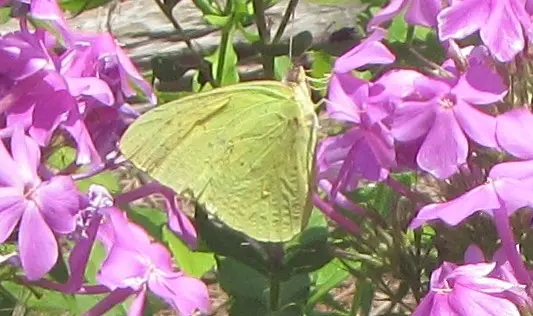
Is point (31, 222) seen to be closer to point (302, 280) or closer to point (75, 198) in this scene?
point (75, 198)

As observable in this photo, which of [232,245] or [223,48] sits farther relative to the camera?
[223,48]

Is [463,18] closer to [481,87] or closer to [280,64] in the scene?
[481,87]

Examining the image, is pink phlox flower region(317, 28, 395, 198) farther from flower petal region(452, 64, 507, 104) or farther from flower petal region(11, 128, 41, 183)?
flower petal region(11, 128, 41, 183)

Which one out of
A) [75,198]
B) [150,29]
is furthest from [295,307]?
[150,29]

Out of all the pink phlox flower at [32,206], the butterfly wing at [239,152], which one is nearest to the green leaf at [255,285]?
the butterfly wing at [239,152]

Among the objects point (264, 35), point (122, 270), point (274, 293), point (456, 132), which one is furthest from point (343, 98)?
point (264, 35)

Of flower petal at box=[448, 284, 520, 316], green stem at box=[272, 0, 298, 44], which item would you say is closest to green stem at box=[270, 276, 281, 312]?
green stem at box=[272, 0, 298, 44]
